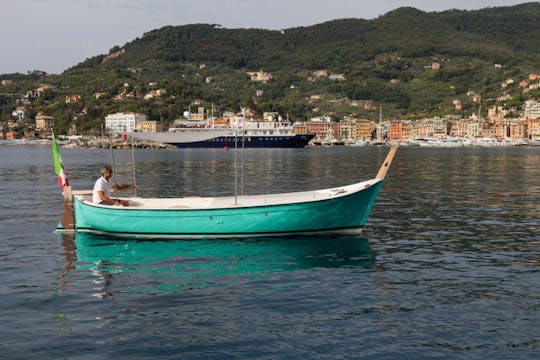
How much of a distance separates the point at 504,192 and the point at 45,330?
35100 millimetres

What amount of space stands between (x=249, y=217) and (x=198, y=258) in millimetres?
2817

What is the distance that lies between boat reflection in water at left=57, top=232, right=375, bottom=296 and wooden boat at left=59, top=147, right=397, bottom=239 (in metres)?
0.36

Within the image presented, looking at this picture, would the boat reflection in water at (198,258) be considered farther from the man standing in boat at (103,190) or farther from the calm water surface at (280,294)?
the man standing in boat at (103,190)

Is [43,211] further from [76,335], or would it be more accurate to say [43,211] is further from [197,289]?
[76,335]

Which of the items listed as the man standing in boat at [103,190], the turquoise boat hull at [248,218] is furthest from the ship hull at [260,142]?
the turquoise boat hull at [248,218]

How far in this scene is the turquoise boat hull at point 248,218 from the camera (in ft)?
75.5

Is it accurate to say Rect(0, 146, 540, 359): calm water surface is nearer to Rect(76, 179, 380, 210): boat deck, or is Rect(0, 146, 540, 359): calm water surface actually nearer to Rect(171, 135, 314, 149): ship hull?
Rect(76, 179, 380, 210): boat deck

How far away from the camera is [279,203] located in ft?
75.1

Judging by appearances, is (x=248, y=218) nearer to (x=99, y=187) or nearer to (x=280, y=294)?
(x=99, y=187)

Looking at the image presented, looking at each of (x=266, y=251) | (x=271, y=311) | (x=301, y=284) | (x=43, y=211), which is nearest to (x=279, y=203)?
(x=266, y=251)

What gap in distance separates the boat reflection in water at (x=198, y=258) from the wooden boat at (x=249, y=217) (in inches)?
14.1

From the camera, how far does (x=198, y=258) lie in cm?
2102

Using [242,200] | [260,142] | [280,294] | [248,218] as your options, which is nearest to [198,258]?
[248,218]

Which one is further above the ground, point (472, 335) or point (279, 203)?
point (279, 203)
